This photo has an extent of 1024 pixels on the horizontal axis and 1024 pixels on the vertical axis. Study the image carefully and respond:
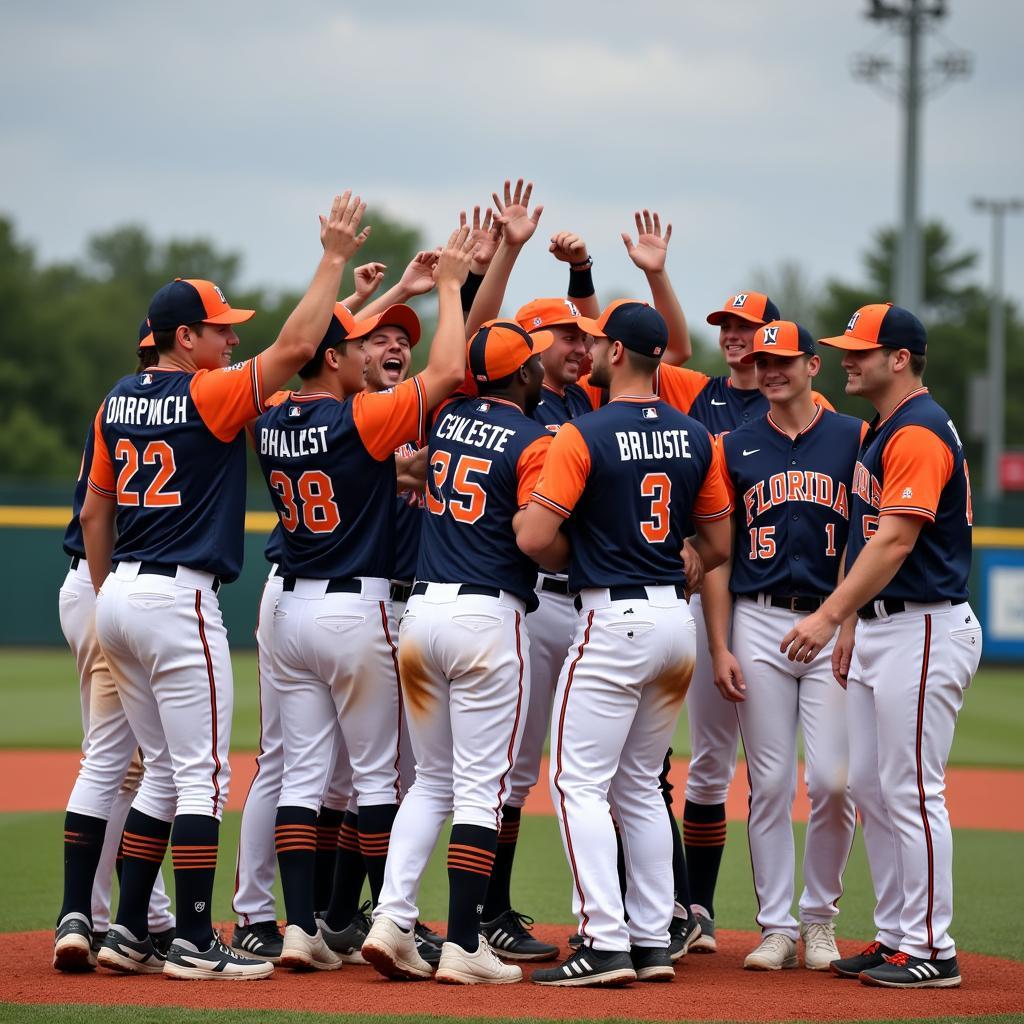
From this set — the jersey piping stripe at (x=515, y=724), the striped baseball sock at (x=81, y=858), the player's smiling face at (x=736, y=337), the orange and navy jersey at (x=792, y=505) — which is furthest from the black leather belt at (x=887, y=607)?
the striped baseball sock at (x=81, y=858)

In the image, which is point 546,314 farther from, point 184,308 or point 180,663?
point 180,663

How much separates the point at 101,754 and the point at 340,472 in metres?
1.30

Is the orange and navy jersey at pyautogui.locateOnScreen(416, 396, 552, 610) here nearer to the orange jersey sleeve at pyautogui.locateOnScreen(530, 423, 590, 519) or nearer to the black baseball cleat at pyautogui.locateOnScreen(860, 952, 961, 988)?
the orange jersey sleeve at pyautogui.locateOnScreen(530, 423, 590, 519)

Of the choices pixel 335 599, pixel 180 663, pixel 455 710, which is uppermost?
pixel 335 599

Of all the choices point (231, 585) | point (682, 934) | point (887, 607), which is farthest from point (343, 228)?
point (231, 585)

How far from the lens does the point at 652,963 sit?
4781mm

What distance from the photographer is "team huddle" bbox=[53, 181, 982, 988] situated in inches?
187

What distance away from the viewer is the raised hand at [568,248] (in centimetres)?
577

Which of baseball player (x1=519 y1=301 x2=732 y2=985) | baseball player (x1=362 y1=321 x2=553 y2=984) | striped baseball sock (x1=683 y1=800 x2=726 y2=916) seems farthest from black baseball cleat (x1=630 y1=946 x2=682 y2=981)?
striped baseball sock (x1=683 y1=800 x2=726 y2=916)

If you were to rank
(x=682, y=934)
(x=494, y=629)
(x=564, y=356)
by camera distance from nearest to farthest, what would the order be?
1. (x=494, y=629)
2. (x=682, y=934)
3. (x=564, y=356)

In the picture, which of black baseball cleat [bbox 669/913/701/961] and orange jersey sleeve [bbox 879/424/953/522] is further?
black baseball cleat [bbox 669/913/701/961]

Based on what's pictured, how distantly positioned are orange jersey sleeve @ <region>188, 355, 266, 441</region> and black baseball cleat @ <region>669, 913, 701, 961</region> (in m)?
2.30

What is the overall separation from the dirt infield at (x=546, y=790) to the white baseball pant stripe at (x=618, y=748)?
388 centimetres

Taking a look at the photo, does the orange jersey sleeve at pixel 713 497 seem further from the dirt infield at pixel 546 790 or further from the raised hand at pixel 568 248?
the dirt infield at pixel 546 790
